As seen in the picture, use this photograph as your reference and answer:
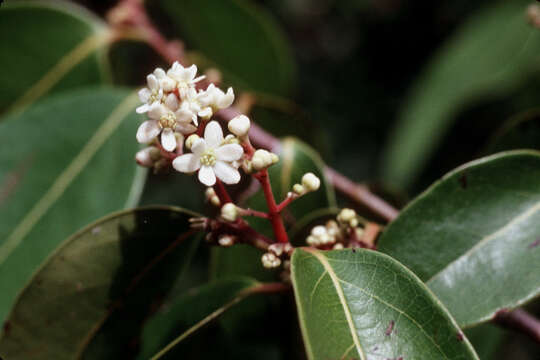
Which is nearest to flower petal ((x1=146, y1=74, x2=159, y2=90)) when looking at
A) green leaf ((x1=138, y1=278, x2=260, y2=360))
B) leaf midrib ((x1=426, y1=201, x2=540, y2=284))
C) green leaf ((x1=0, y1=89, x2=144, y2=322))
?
green leaf ((x1=138, y1=278, x2=260, y2=360))

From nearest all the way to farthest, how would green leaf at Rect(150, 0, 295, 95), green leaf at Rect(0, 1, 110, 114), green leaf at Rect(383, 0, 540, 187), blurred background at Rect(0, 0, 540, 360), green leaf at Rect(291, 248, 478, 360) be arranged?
green leaf at Rect(291, 248, 478, 360), green leaf at Rect(0, 1, 110, 114), blurred background at Rect(0, 0, 540, 360), green leaf at Rect(150, 0, 295, 95), green leaf at Rect(383, 0, 540, 187)

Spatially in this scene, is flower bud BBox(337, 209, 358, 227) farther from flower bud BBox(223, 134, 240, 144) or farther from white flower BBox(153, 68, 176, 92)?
white flower BBox(153, 68, 176, 92)

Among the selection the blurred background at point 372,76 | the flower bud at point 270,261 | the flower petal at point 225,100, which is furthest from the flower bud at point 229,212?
the blurred background at point 372,76

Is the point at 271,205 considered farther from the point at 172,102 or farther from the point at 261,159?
the point at 172,102

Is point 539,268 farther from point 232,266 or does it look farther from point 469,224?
point 232,266

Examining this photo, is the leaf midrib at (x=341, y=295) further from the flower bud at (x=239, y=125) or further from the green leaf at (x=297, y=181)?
the green leaf at (x=297, y=181)

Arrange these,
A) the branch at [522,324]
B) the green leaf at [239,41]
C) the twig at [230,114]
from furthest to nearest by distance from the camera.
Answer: the green leaf at [239,41] < the twig at [230,114] < the branch at [522,324]

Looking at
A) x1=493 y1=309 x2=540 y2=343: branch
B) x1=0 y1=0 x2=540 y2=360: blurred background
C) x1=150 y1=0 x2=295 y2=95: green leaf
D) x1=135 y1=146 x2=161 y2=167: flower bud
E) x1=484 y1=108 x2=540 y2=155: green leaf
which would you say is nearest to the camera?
x1=135 y1=146 x2=161 y2=167: flower bud
